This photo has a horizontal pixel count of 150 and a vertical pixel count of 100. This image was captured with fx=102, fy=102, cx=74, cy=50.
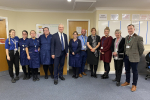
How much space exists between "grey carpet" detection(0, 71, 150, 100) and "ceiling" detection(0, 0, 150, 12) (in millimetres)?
2419

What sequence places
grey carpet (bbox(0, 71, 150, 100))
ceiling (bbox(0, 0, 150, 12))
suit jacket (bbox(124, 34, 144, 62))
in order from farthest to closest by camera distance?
ceiling (bbox(0, 0, 150, 12)) < suit jacket (bbox(124, 34, 144, 62)) < grey carpet (bbox(0, 71, 150, 100))

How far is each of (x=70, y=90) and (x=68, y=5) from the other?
2.67m

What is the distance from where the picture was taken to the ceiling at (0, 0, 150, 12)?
3.09 meters

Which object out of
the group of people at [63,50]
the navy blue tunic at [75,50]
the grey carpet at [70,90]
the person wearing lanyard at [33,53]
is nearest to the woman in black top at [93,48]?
the group of people at [63,50]

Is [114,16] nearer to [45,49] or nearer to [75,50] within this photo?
[75,50]

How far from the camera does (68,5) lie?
344 cm

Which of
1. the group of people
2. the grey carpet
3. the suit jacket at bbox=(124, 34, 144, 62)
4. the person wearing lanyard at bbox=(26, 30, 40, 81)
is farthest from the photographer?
the person wearing lanyard at bbox=(26, 30, 40, 81)

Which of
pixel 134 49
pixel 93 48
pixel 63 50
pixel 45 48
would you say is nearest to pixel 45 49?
pixel 45 48

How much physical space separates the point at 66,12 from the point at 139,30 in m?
2.90

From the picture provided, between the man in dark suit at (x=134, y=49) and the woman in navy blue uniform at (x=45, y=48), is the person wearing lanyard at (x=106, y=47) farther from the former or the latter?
the woman in navy blue uniform at (x=45, y=48)

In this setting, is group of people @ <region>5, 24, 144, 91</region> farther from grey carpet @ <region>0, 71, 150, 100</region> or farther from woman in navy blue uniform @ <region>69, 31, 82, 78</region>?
grey carpet @ <region>0, 71, 150, 100</region>

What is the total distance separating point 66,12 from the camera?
4090 millimetres

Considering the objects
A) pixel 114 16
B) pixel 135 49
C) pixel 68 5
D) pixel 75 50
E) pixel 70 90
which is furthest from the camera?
pixel 114 16

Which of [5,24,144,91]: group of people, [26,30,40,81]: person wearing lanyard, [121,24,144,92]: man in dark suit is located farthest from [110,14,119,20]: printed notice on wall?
[26,30,40,81]: person wearing lanyard
